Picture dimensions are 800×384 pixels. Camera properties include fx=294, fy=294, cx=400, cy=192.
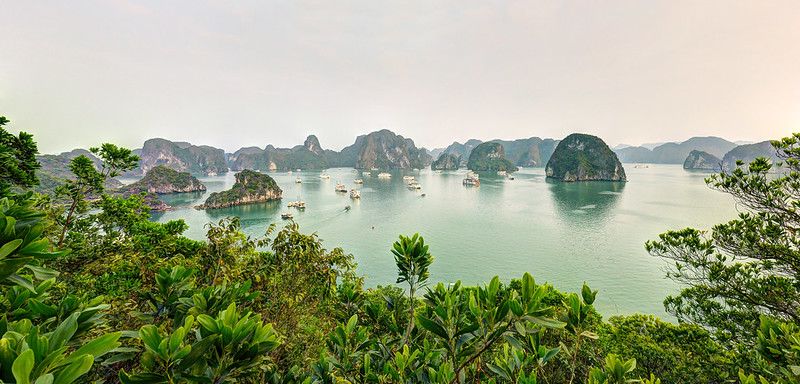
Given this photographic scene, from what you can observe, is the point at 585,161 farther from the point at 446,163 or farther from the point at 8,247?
the point at 8,247

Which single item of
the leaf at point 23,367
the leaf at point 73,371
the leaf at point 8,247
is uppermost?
the leaf at point 8,247

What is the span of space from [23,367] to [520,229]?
47258 millimetres

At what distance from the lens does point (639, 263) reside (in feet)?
99.7

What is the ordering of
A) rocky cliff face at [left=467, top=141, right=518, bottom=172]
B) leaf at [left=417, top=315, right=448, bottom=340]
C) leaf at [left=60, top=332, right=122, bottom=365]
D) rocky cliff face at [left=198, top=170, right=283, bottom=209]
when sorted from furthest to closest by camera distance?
rocky cliff face at [left=467, top=141, right=518, bottom=172] < rocky cliff face at [left=198, top=170, right=283, bottom=209] < leaf at [left=417, top=315, right=448, bottom=340] < leaf at [left=60, top=332, right=122, bottom=365]

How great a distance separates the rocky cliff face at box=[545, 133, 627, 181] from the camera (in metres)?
116

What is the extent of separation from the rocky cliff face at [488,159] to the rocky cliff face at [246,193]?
126920mm

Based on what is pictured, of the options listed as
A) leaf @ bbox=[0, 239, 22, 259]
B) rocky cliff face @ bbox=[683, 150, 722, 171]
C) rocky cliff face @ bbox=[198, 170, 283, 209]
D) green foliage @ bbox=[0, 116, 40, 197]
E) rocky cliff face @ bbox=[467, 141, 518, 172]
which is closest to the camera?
leaf @ bbox=[0, 239, 22, 259]

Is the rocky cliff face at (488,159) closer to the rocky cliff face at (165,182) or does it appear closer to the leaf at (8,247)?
the rocky cliff face at (165,182)

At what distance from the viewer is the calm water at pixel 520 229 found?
27458mm

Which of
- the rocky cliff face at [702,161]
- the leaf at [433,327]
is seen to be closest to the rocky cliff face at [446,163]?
the rocky cliff face at [702,161]

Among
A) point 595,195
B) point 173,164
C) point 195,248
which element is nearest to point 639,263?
point 195,248

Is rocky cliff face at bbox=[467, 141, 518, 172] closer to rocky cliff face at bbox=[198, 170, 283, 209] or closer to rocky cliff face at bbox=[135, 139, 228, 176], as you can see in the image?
rocky cliff face at bbox=[198, 170, 283, 209]

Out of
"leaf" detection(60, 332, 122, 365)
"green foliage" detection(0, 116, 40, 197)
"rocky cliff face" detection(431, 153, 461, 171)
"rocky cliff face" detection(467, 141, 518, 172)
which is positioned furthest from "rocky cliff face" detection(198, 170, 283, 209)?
"rocky cliff face" detection(431, 153, 461, 171)

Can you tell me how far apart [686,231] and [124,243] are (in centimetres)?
1636
